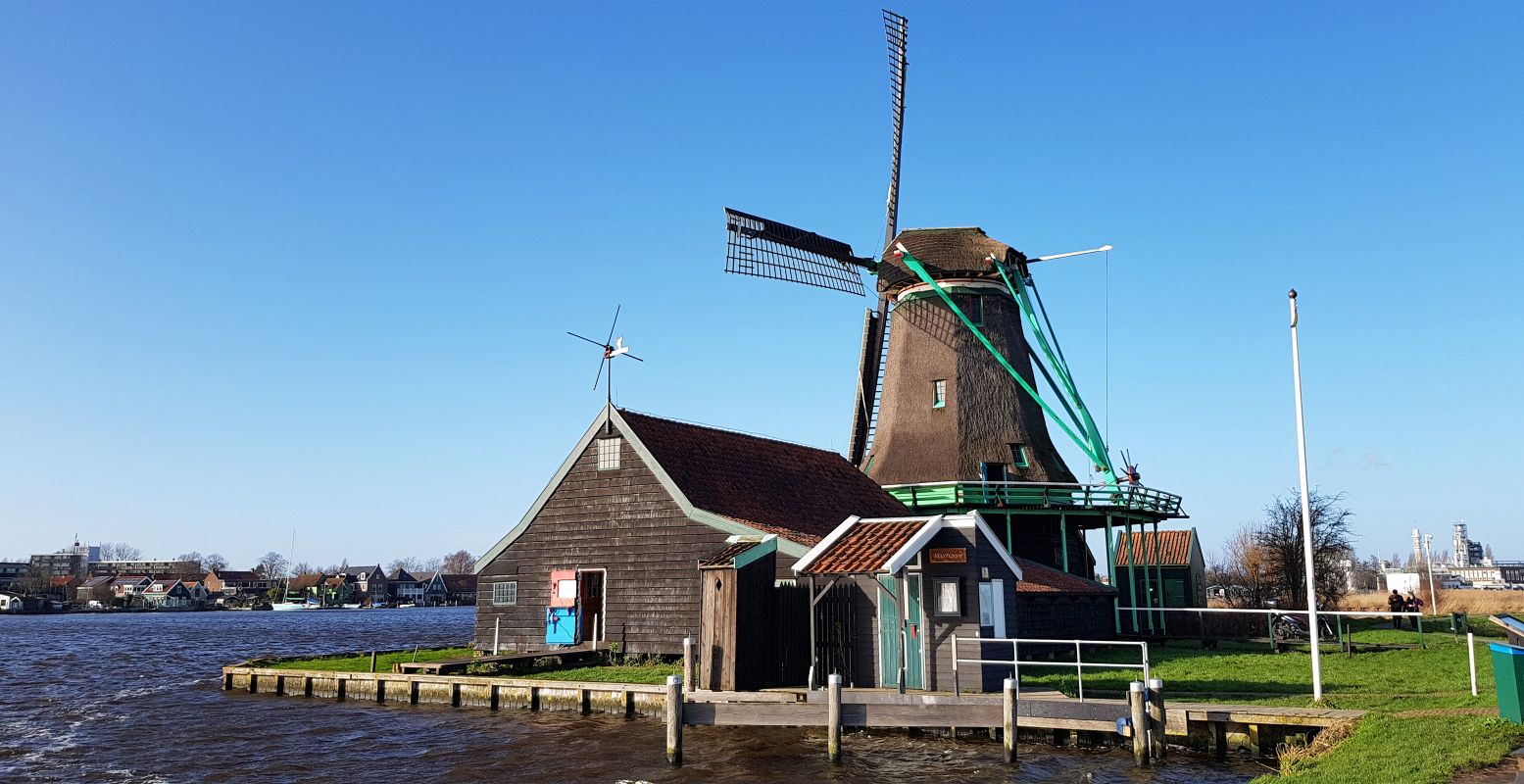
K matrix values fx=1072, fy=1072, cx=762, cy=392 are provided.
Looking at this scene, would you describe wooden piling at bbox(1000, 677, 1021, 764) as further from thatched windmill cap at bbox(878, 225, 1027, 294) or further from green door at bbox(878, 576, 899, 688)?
thatched windmill cap at bbox(878, 225, 1027, 294)

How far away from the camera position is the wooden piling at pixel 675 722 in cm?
1736

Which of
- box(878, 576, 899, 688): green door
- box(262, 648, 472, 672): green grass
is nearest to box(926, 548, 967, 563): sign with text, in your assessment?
box(878, 576, 899, 688): green door

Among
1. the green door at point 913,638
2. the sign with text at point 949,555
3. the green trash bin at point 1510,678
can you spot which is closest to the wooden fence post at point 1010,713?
the green door at point 913,638

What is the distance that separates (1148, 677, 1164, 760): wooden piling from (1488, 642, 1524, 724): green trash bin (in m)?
4.40

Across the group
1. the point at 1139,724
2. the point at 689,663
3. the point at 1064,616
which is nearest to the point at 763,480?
the point at 1064,616

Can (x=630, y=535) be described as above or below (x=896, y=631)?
above

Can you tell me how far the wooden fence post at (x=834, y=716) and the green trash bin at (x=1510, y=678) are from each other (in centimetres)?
900

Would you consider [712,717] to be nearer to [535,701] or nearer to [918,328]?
[535,701]

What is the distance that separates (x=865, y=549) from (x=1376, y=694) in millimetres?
9605

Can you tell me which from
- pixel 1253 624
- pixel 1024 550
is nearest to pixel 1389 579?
pixel 1253 624

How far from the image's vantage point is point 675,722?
1739cm

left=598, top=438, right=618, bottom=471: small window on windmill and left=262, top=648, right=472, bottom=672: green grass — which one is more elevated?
left=598, top=438, right=618, bottom=471: small window on windmill

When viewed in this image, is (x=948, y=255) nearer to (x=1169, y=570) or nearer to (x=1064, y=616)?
(x=1064, y=616)

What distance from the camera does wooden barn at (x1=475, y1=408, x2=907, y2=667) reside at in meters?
26.4
